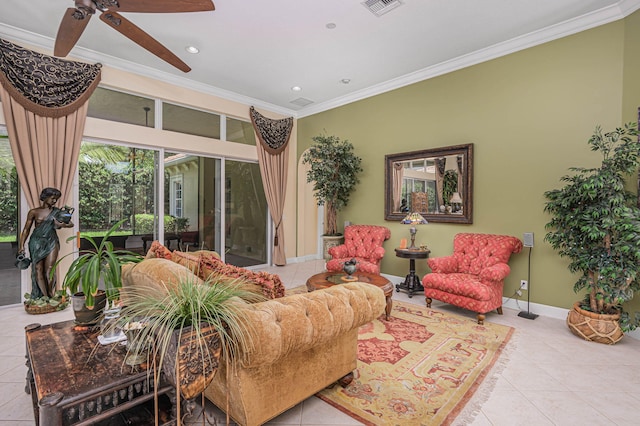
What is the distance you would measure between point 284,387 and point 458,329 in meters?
2.31

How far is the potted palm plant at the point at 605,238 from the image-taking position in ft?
9.32

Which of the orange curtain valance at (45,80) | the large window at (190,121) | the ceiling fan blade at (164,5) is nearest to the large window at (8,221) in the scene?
the orange curtain valance at (45,80)

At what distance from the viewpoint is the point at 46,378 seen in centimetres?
148

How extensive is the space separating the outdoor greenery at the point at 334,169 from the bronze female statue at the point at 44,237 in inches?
144

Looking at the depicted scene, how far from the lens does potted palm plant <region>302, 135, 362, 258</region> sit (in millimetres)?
5531

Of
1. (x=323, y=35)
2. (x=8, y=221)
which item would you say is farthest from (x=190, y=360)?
(x=8, y=221)

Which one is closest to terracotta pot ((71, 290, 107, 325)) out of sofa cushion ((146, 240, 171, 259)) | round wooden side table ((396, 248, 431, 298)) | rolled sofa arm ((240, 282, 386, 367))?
sofa cushion ((146, 240, 171, 259))

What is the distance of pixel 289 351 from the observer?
1581mm

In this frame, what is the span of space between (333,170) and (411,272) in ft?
7.32

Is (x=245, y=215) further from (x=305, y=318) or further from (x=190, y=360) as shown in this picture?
(x=190, y=360)

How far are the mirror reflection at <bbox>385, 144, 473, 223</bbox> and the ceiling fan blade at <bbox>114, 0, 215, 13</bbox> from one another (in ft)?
11.9

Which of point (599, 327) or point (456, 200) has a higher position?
point (456, 200)

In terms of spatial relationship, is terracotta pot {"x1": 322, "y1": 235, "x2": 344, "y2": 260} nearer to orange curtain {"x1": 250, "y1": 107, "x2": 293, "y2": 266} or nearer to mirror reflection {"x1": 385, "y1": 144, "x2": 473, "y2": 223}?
mirror reflection {"x1": 385, "y1": 144, "x2": 473, "y2": 223}

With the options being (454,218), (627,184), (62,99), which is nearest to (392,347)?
(454,218)
